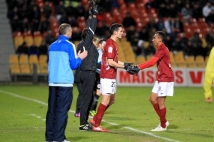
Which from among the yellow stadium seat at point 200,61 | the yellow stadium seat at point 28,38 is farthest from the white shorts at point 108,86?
the yellow stadium seat at point 28,38

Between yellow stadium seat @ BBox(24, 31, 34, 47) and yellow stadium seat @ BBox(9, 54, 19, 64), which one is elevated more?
yellow stadium seat @ BBox(24, 31, 34, 47)

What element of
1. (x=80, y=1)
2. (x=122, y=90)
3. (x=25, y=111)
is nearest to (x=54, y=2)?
(x=80, y=1)

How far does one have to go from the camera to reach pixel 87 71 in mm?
16391

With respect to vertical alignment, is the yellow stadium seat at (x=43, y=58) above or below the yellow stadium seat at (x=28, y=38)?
below

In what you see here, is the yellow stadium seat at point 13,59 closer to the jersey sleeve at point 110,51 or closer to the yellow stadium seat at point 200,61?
the yellow stadium seat at point 200,61

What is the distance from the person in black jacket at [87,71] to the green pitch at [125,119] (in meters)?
0.43

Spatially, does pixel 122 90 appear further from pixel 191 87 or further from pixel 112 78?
pixel 112 78

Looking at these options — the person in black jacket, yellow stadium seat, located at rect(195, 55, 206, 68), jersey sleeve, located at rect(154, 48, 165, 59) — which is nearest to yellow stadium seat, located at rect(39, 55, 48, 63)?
yellow stadium seat, located at rect(195, 55, 206, 68)

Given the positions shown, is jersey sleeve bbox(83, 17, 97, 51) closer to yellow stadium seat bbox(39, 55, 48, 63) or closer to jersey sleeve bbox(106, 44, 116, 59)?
jersey sleeve bbox(106, 44, 116, 59)

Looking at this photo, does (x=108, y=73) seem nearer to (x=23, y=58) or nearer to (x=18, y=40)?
(x=23, y=58)

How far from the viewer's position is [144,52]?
3444 centimetres

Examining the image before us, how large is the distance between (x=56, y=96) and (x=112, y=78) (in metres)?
2.45

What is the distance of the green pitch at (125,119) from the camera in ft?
47.6

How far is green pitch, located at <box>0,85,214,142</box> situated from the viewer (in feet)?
47.6
